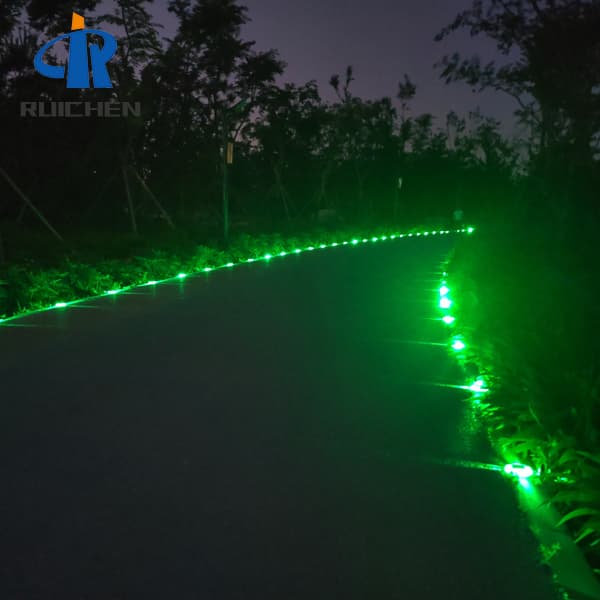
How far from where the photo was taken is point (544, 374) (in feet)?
21.0

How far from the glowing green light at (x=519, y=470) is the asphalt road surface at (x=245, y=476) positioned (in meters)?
0.22

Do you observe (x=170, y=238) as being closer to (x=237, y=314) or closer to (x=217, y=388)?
(x=237, y=314)

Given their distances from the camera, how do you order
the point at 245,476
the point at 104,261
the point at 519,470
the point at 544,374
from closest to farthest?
the point at 245,476, the point at 519,470, the point at 544,374, the point at 104,261

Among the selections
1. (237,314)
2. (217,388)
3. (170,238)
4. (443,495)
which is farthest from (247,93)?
(443,495)

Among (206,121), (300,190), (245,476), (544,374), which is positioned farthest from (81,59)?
(245,476)

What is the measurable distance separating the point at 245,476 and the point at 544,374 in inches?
120

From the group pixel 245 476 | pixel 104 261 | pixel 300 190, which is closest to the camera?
pixel 245 476

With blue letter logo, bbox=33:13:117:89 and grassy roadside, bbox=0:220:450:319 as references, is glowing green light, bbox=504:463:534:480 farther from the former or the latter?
blue letter logo, bbox=33:13:117:89

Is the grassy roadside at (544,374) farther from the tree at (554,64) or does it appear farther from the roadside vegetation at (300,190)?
the tree at (554,64)

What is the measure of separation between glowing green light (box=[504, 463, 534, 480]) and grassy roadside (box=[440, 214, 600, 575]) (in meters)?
0.05

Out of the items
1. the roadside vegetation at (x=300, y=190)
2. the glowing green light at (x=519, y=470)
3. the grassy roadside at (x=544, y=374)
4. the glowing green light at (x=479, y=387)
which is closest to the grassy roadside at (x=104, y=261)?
the roadside vegetation at (x=300, y=190)

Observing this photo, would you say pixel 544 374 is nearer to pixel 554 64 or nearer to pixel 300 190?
pixel 554 64

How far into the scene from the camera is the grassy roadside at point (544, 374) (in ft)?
14.0

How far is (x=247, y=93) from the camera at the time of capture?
3466cm
